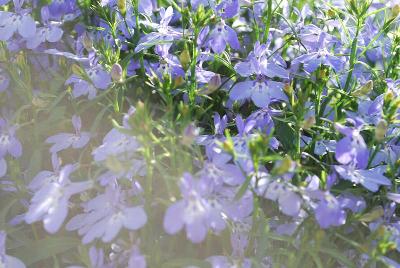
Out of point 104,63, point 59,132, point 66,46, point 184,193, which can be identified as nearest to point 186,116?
point 184,193

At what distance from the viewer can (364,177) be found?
156cm

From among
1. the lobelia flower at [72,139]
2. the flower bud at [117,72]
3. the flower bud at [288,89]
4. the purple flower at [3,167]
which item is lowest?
the purple flower at [3,167]

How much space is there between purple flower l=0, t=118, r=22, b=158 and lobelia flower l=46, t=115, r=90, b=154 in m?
0.08

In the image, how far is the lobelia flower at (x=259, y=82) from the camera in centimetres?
176

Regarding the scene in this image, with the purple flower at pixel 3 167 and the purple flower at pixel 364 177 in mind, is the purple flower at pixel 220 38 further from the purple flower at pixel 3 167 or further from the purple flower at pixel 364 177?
the purple flower at pixel 3 167

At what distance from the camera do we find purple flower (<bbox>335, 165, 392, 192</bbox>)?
5.00 ft

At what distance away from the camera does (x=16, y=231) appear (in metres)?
1.74

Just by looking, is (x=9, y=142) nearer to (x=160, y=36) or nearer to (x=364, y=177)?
(x=160, y=36)

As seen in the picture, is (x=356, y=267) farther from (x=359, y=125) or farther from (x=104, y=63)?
(x=104, y=63)

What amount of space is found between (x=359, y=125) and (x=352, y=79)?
0.40 m

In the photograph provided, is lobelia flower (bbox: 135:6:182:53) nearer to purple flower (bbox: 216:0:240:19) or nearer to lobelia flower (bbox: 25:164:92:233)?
purple flower (bbox: 216:0:240:19)

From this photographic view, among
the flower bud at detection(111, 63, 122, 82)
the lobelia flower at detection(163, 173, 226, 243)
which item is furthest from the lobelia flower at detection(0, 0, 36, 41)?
the lobelia flower at detection(163, 173, 226, 243)

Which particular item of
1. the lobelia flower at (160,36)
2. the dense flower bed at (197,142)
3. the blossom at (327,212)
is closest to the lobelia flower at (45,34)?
the dense flower bed at (197,142)

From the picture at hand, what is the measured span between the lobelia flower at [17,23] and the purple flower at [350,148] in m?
0.87
